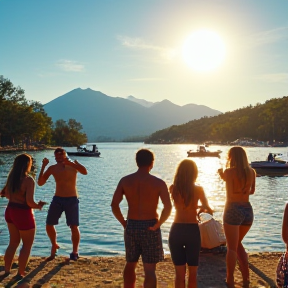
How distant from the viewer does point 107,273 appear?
780 cm

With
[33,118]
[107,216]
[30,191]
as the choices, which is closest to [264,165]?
[107,216]

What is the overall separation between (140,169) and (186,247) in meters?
1.17

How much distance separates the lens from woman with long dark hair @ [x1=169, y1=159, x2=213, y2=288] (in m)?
5.62

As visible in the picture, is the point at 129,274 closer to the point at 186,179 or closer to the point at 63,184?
the point at 186,179

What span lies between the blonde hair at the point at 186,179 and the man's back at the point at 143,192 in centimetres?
23

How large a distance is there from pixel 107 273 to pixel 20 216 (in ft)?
6.65

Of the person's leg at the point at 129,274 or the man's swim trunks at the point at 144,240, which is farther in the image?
the person's leg at the point at 129,274

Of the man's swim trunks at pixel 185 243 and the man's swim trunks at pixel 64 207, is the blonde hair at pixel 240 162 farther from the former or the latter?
the man's swim trunks at pixel 64 207

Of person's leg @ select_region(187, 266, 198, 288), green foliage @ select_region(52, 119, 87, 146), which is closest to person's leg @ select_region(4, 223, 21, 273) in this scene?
→ person's leg @ select_region(187, 266, 198, 288)

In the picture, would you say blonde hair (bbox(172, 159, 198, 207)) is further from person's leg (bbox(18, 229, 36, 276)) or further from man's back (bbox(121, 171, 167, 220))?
person's leg (bbox(18, 229, 36, 276))

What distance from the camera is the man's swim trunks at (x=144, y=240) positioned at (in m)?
5.58

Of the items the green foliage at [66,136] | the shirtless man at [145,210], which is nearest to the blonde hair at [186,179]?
the shirtless man at [145,210]

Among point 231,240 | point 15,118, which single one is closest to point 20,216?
point 231,240

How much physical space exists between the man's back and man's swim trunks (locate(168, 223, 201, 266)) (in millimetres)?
375
